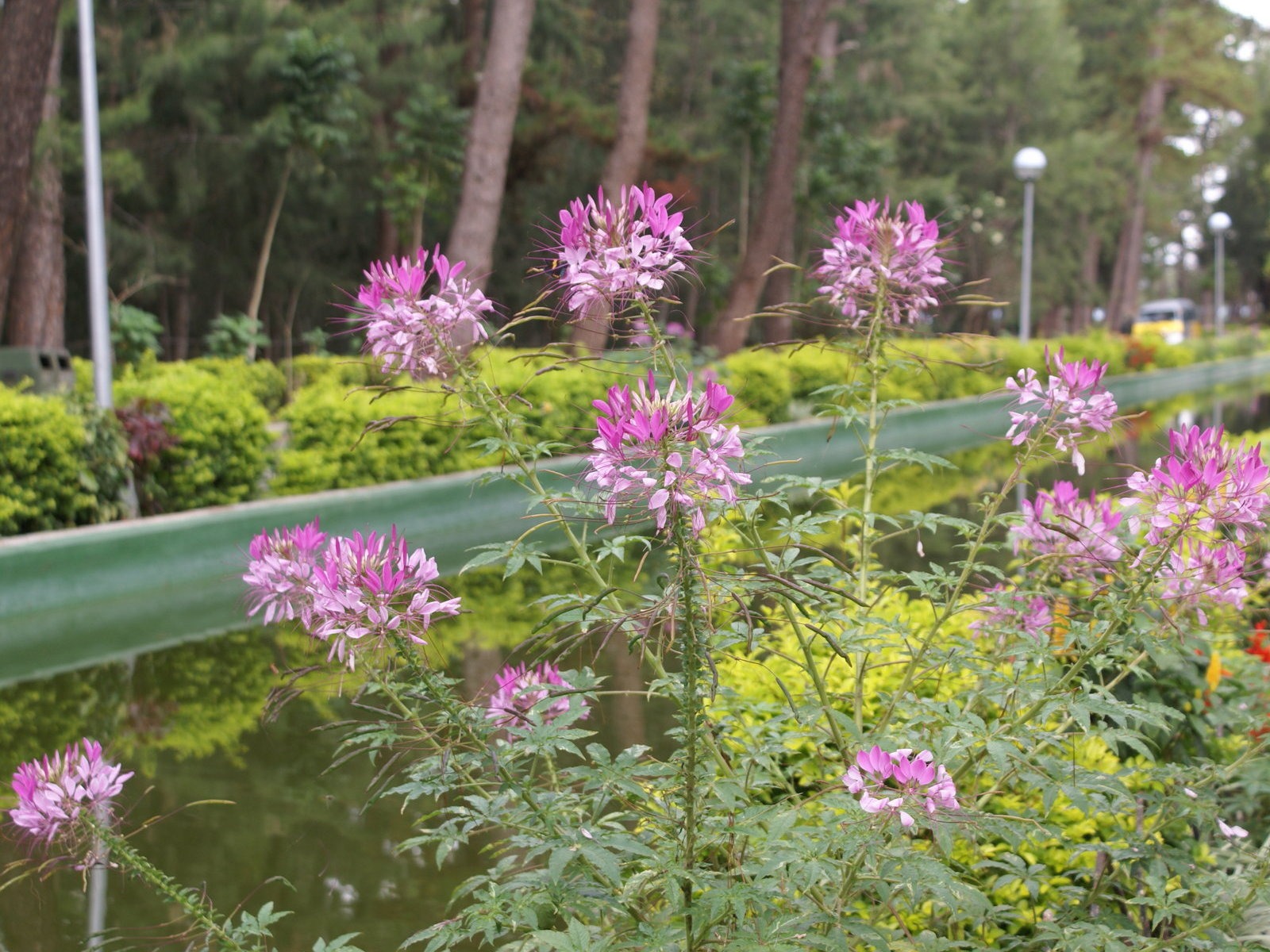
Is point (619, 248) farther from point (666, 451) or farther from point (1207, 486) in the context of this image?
point (1207, 486)

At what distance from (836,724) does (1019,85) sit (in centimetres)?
3375

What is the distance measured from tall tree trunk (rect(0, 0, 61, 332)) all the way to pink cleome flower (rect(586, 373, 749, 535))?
8.96 metres

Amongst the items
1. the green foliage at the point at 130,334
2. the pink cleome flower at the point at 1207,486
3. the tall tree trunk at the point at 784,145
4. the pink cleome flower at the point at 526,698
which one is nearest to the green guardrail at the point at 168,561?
the pink cleome flower at the point at 526,698

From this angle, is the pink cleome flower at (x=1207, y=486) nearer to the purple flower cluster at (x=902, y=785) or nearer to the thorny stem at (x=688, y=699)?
the purple flower cluster at (x=902, y=785)

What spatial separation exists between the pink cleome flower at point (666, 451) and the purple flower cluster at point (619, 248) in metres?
0.29

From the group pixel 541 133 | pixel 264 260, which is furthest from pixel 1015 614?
pixel 541 133

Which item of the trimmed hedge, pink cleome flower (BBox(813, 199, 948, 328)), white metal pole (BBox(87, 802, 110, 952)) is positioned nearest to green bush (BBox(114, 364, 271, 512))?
the trimmed hedge

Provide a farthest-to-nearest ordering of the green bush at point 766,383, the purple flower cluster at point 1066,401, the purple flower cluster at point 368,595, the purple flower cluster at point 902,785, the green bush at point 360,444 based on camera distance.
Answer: the green bush at point 766,383 → the green bush at point 360,444 → the purple flower cluster at point 1066,401 → the purple flower cluster at point 368,595 → the purple flower cluster at point 902,785

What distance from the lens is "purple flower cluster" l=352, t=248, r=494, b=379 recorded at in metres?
1.98

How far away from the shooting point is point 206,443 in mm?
7777

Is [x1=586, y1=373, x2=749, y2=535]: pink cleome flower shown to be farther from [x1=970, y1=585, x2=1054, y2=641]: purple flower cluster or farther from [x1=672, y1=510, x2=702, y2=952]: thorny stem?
[x1=970, y1=585, x2=1054, y2=641]: purple flower cluster

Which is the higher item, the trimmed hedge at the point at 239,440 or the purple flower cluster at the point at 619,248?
the purple flower cluster at the point at 619,248

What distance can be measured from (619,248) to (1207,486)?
0.92 metres

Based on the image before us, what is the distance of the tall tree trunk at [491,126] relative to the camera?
13.6 meters
